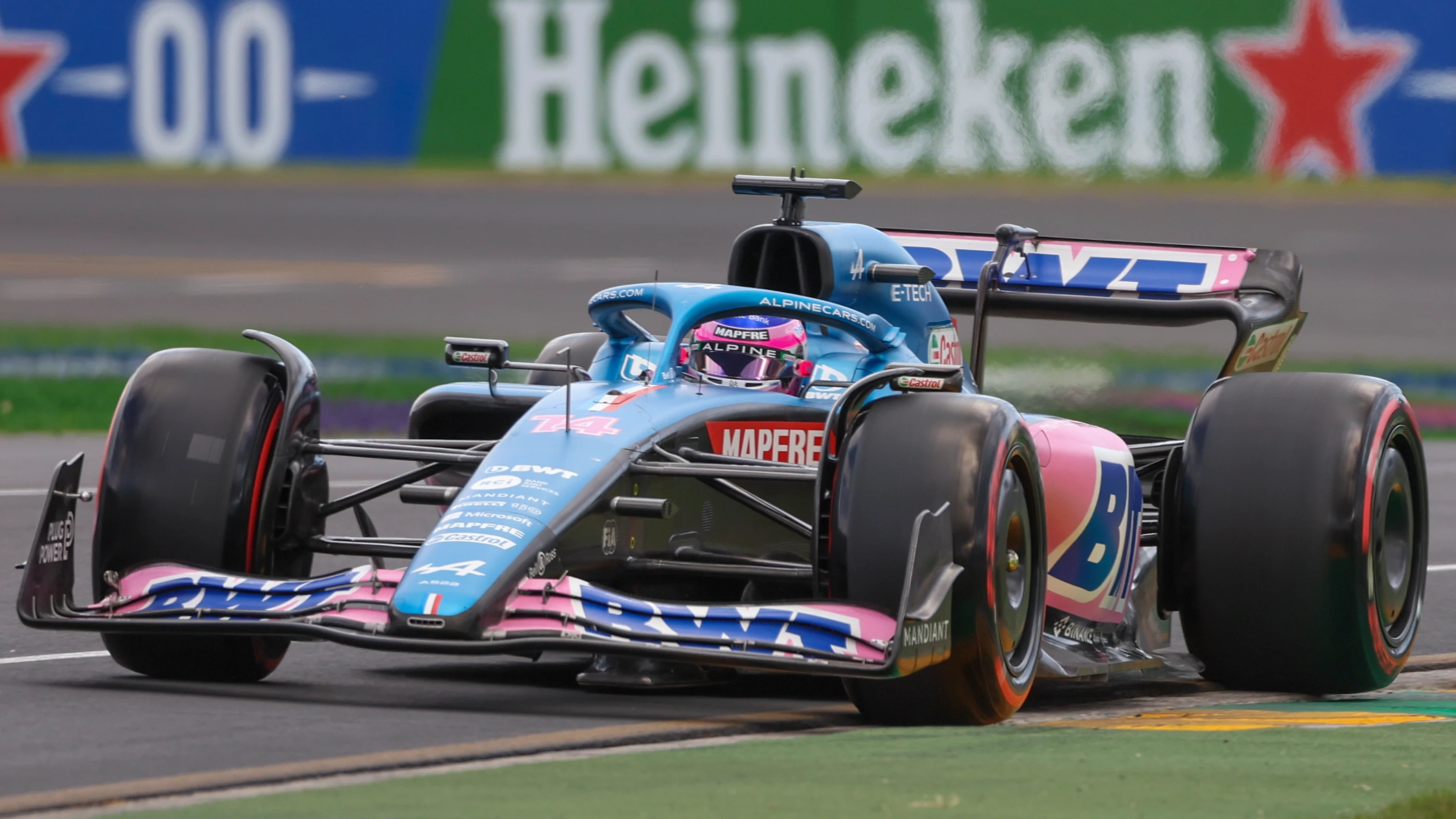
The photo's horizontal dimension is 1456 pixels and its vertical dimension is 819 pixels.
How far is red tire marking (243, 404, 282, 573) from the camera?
763 cm

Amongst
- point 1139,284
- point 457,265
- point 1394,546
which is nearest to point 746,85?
point 457,265

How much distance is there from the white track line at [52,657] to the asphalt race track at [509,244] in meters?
13.4

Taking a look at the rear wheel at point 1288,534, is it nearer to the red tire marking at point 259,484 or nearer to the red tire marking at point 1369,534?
the red tire marking at point 1369,534

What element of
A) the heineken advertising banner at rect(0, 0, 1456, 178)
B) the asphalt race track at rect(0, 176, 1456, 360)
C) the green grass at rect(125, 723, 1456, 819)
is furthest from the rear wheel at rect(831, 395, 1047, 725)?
the heineken advertising banner at rect(0, 0, 1456, 178)

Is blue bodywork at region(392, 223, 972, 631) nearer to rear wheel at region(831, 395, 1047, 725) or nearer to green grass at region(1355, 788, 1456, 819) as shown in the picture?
rear wheel at region(831, 395, 1047, 725)

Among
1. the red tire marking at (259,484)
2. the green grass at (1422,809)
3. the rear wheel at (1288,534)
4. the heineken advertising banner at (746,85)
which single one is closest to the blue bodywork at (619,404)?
the red tire marking at (259,484)

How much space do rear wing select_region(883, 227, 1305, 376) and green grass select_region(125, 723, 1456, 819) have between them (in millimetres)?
3386

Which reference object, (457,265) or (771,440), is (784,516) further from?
(457,265)

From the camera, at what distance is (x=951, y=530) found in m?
6.84

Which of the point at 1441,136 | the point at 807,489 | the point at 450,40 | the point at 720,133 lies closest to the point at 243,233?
the point at 450,40

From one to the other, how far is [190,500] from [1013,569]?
8.40 ft

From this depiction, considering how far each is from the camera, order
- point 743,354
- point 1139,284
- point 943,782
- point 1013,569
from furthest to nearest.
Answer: point 1139,284, point 743,354, point 1013,569, point 943,782

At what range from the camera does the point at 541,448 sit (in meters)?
7.31

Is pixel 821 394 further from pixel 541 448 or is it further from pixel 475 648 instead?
pixel 475 648
